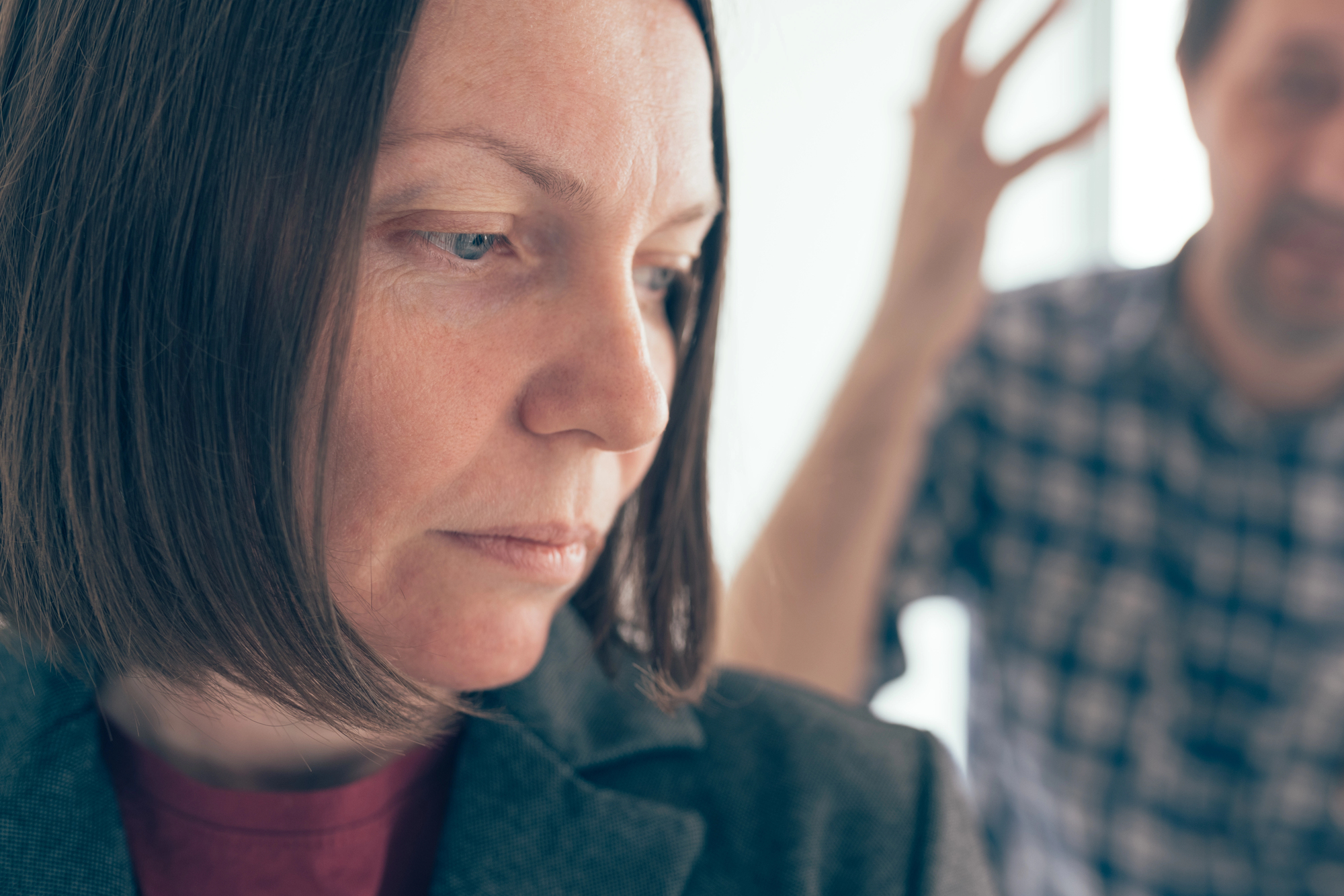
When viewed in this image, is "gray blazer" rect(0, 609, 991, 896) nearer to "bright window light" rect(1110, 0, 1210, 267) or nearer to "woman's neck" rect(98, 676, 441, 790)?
"woman's neck" rect(98, 676, 441, 790)

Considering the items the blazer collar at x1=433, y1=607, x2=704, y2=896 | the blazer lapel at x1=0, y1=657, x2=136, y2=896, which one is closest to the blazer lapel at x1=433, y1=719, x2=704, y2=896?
the blazer collar at x1=433, y1=607, x2=704, y2=896

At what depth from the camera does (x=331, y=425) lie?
1.65 feet

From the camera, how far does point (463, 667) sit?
0.58 meters

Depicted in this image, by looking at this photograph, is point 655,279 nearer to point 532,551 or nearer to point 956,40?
point 532,551

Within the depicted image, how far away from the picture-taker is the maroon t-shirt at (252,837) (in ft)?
2.03

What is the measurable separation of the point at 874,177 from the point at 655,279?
49.2 inches

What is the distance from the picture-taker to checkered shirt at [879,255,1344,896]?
1.12m

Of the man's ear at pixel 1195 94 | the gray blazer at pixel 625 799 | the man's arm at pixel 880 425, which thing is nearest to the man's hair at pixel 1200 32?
the man's ear at pixel 1195 94

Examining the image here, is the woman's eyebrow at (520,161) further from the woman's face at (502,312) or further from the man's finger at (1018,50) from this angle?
the man's finger at (1018,50)

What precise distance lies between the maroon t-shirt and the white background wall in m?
1.03

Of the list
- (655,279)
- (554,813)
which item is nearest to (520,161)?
(655,279)

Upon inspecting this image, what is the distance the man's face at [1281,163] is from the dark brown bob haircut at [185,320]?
31.4 inches

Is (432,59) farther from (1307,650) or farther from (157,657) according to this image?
(1307,650)

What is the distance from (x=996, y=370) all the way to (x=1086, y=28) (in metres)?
1.08
